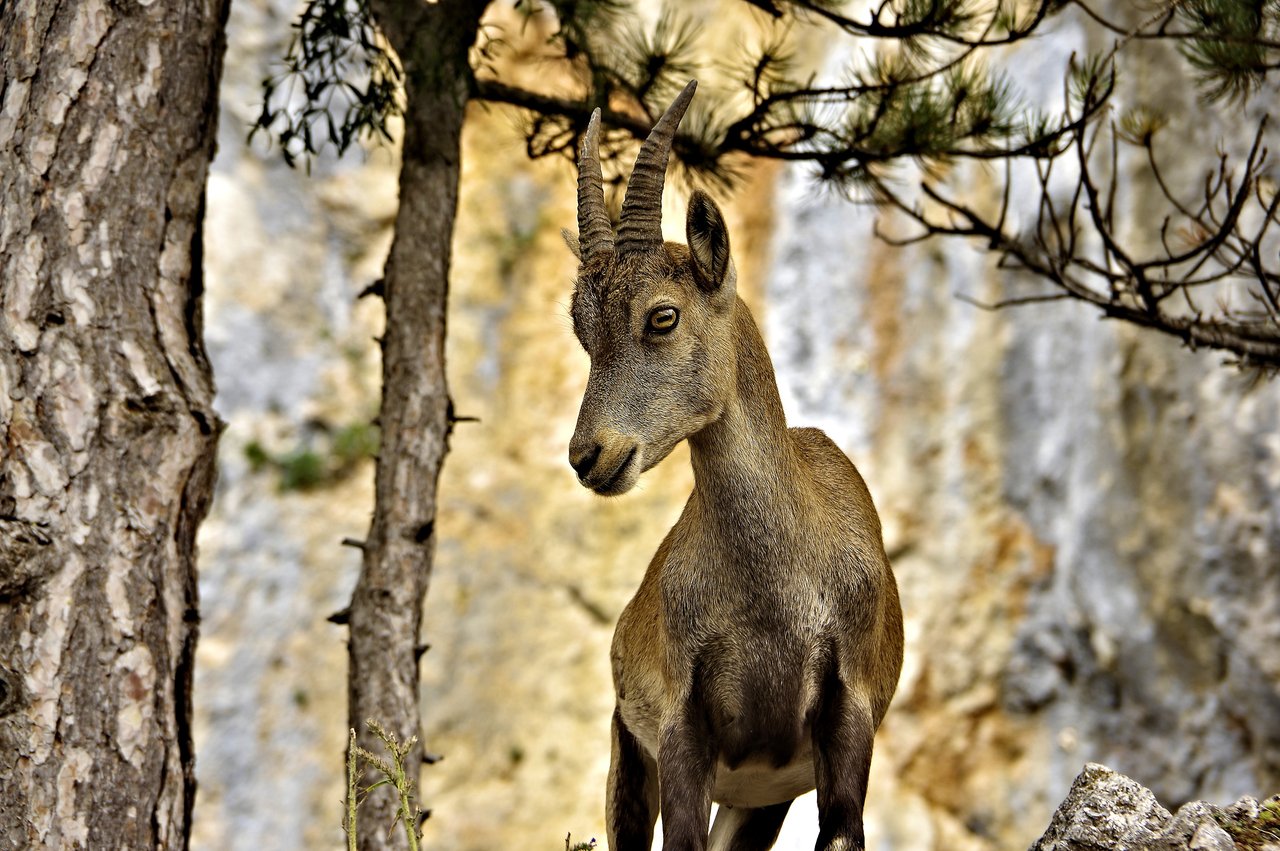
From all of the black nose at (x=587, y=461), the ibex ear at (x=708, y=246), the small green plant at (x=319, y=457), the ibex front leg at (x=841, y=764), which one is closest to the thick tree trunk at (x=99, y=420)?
the black nose at (x=587, y=461)

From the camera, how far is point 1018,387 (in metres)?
12.7

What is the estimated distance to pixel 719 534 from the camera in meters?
4.41

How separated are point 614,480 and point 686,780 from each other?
3.27 ft

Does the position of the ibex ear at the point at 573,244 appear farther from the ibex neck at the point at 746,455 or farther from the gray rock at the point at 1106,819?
the gray rock at the point at 1106,819

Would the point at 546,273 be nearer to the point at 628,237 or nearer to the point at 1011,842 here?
the point at 1011,842


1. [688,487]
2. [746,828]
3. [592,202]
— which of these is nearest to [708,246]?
[592,202]

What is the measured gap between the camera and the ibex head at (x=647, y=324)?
414 centimetres

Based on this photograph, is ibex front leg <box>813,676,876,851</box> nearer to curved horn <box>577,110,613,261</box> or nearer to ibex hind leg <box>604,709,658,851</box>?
ibex hind leg <box>604,709,658,851</box>

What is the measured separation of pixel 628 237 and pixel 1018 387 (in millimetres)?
9027

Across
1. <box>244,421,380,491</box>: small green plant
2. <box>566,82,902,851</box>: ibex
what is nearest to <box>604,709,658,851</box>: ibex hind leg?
<box>566,82,902,851</box>: ibex

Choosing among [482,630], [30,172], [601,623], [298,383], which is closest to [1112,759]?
[601,623]

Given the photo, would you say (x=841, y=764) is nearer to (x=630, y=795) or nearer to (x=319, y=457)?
(x=630, y=795)

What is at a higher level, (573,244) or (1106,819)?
(573,244)

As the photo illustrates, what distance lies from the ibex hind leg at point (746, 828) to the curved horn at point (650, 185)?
7.52ft
